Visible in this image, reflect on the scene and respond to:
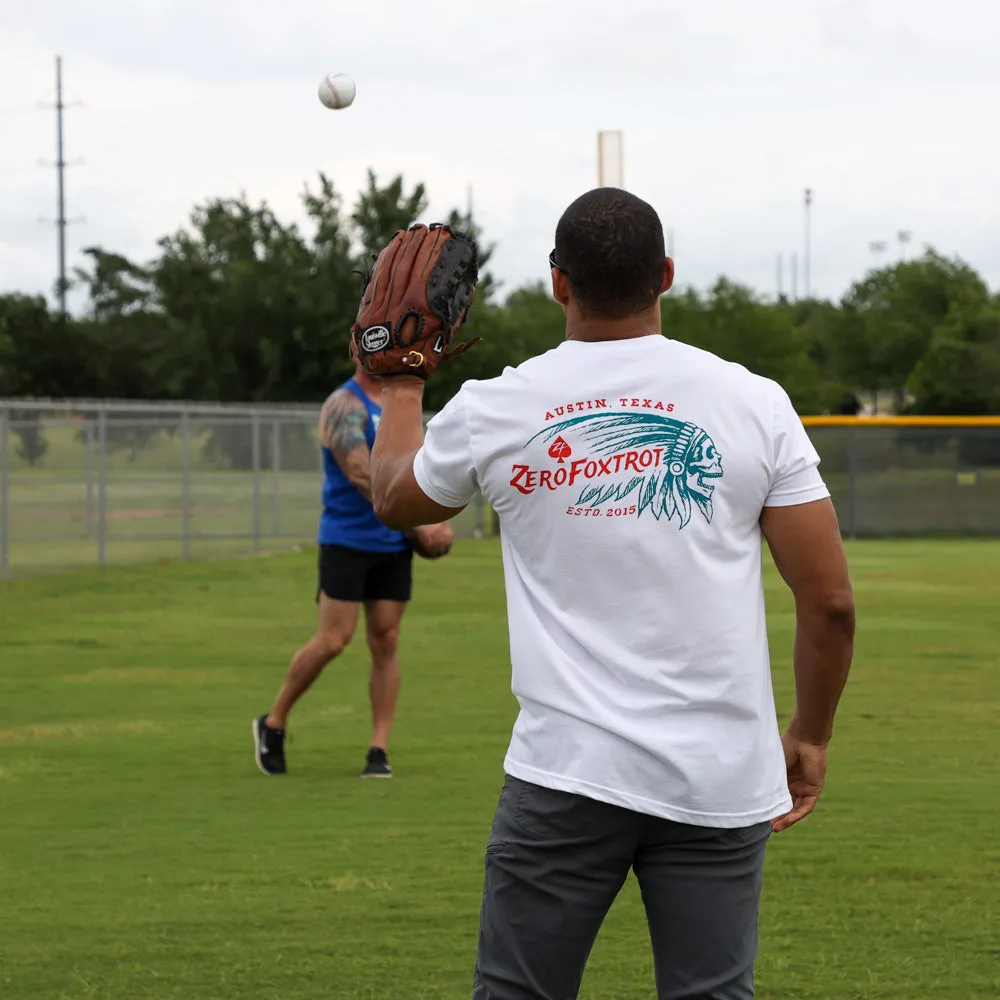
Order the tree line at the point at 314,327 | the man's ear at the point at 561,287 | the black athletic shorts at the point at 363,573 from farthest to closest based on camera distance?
the tree line at the point at 314,327, the black athletic shorts at the point at 363,573, the man's ear at the point at 561,287

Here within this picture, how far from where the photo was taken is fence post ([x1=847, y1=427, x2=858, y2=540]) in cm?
3067

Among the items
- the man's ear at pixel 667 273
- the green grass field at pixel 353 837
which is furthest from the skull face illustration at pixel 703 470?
the green grass field at pixel 353 837

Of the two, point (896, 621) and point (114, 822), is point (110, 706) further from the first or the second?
point (896, 621)

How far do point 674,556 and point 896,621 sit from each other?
13738mm

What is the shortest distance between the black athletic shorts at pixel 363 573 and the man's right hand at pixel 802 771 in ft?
17.3

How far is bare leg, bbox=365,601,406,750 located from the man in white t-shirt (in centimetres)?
547

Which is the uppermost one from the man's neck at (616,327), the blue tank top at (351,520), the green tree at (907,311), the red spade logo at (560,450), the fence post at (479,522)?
the green tree at (907,311)

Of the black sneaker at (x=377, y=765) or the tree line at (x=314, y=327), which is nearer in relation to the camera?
the black sneaker at (x=377, y=765)

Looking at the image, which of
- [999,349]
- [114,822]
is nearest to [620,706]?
[114,822]

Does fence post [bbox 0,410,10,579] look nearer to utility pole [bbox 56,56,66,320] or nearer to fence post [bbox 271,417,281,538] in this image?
fence post [bbox 271,417,281,538]

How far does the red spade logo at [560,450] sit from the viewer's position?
3.00 meters

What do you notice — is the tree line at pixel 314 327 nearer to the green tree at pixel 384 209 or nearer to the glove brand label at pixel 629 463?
the green tree at pixel 384 209

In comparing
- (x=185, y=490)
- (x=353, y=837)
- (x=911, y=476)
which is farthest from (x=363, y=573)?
(x=911, y=476)

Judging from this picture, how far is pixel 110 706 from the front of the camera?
1105 cm
